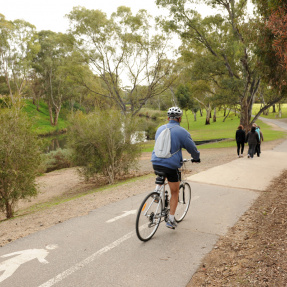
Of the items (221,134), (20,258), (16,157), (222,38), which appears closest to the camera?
(20,258)

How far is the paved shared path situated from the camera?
10.9 feet

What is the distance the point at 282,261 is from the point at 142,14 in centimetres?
2730

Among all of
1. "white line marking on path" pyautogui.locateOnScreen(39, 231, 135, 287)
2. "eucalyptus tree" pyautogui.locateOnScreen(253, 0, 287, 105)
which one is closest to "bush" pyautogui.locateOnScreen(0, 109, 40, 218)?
"white line marking on path" pyautogui.locateOnScreen(39, 231, 135, 287)

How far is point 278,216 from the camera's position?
5121 millimetres

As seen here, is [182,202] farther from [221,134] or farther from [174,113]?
[221,134]

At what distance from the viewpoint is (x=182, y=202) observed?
5172mm

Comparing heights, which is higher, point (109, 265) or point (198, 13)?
point (198, 13)

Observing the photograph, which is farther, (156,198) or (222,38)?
(222,38)

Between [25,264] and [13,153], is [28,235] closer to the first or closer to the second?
[25,264]

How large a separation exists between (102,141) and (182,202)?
8418 millimetres

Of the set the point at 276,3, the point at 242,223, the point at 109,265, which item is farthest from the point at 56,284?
the point at 276,3

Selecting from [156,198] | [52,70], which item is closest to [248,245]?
[156,198]

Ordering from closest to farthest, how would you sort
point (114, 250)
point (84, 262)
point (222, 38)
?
1. point (84, 262)
2. point (114, 250)
3. point (222, 38)

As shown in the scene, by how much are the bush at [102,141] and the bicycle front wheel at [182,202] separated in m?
8.14
